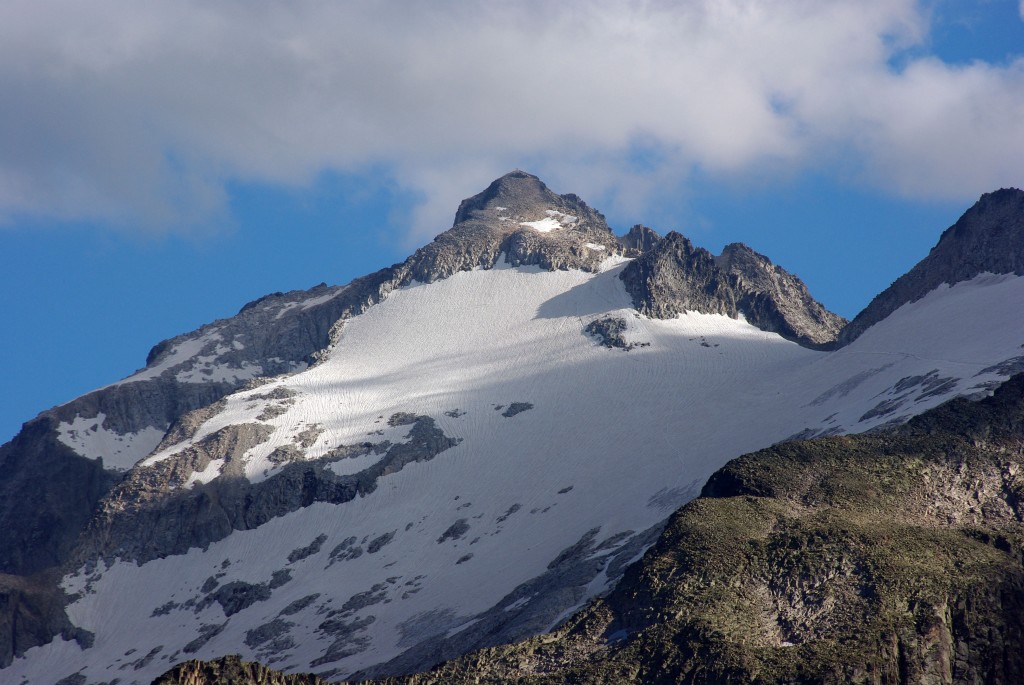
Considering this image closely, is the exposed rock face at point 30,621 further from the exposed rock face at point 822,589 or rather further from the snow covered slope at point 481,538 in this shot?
the exposed rock face at point 822,589

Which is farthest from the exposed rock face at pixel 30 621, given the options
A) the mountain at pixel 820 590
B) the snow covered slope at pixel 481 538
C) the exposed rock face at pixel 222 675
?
the exposed rock face at pixel 222 675

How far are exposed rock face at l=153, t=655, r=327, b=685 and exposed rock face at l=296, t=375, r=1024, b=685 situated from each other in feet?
38.2

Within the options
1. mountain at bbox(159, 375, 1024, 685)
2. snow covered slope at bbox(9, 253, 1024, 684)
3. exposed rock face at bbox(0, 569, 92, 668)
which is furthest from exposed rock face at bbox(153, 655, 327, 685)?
exposed rock face at bbox(0, 569, 92, 668)

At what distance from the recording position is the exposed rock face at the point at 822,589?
86.1 m

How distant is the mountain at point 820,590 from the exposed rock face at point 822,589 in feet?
0.43

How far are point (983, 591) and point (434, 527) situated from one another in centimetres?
9966

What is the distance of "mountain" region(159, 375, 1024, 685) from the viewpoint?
3381 inches

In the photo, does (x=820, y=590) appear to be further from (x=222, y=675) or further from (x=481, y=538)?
(x=481, y=538)

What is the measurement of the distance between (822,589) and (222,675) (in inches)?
1527

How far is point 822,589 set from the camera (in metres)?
93.1

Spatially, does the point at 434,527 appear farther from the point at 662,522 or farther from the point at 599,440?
the point at 662,522

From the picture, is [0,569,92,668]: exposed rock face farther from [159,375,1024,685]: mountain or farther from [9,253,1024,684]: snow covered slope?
[159,375,1024,685]: mountain

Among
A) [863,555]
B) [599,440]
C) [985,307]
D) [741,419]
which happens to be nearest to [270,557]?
[599,440]

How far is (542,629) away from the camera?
4621 inches
